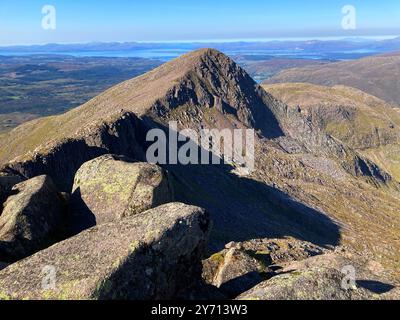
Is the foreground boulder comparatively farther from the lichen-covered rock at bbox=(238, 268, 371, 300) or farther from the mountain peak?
the mountain peak

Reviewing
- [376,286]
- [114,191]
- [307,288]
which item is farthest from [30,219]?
[376,286]

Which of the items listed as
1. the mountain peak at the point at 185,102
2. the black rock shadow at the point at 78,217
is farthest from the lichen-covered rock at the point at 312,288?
the mountain peak at the point at 185,102

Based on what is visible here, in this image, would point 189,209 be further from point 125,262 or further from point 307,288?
point 307,288

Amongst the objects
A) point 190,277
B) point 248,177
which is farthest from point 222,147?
point 190,277

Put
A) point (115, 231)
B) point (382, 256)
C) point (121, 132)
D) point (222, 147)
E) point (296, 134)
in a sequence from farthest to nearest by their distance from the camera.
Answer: point (296, 134) → point (222, 147) → point (382, 256) → point (121, 132) → point (115, 231)

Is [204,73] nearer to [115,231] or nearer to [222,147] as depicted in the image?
[222,147]

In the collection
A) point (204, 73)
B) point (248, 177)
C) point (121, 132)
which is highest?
point (204, 73)

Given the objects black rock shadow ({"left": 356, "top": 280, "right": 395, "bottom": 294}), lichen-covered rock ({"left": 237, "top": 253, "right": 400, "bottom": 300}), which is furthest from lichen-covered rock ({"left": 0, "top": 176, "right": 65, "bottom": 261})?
black rock shadow ({"left": 356, "top": 280, "right": 395, "bottom": 294})
